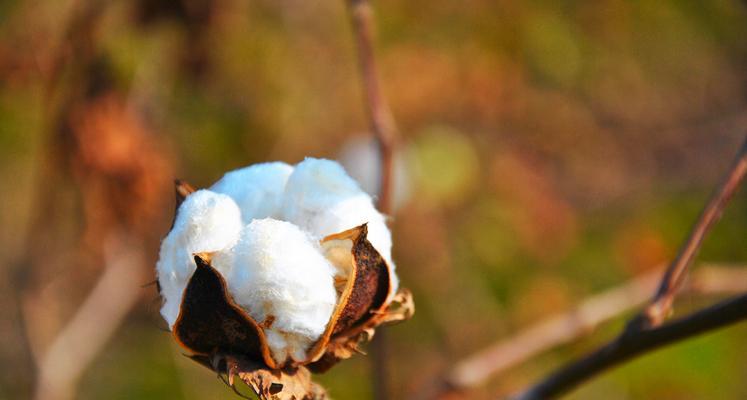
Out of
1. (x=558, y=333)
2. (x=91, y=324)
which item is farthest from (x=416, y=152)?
(x=558, y=333)

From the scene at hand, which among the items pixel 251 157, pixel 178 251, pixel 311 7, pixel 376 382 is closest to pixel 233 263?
pixel 178 251

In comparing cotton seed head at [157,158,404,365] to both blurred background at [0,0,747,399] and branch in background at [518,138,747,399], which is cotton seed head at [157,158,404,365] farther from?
blurred background at [0,0,747,399]

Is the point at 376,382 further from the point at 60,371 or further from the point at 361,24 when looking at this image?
the point at 60,371

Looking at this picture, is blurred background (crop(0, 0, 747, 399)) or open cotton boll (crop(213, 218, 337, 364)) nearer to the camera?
open cotton boll (crop(213, 218, 337, 364))

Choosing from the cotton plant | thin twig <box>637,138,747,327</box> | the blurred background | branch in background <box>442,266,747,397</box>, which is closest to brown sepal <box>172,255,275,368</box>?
the cotton plant

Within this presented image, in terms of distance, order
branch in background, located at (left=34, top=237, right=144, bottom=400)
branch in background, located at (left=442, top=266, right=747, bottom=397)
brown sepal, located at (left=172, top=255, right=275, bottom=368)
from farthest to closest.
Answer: branch in background, located at (left=34, top=237, right=144, bottom=400) → branch in background, located at (left=442, top=266, right=747, bottom=397) → brown sepal, located at (left=172, top=255, right=275, bottom=368)

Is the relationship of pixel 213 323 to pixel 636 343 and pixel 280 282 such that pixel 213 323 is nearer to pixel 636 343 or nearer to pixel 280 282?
pixel 280 282

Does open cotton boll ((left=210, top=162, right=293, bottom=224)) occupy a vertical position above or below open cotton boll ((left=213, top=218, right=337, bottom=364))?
above
